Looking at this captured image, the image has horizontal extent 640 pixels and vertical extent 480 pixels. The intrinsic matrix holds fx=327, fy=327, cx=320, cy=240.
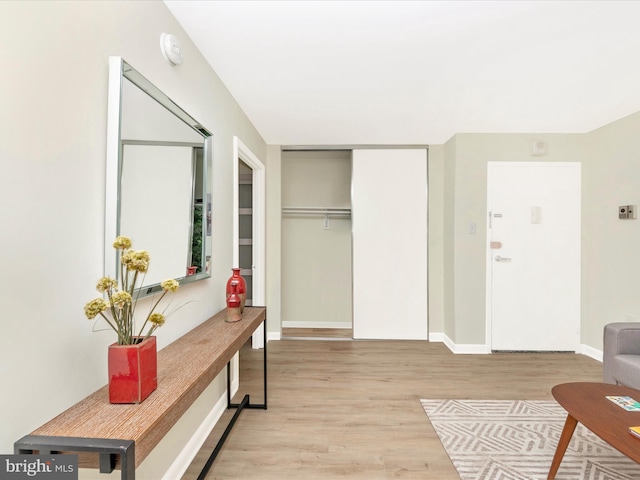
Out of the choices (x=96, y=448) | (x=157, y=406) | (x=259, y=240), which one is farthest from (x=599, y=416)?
(x=259, y=240)

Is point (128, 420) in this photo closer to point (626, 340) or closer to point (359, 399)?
point (359, 399)

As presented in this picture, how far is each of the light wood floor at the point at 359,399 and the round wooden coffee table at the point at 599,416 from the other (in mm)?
690

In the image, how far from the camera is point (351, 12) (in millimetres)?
1696

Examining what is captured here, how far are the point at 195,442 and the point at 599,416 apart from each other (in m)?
2.17

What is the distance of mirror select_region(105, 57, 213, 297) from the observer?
124 centimetres

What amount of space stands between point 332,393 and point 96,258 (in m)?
2.19

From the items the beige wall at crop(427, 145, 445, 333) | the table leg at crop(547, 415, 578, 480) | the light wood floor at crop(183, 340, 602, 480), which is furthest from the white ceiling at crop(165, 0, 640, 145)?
the light wood floor at crop(183, 340, 602, 480)

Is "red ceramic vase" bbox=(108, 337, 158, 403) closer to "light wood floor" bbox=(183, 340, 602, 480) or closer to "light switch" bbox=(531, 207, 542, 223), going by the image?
"light wood floor" bbox=(183, 340, 602, 480)

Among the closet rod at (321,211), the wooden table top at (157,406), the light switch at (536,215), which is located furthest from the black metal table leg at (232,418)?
the light switch at (536,215)

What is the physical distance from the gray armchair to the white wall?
3.10m

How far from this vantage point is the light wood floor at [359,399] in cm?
190

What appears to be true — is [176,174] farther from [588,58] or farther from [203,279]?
[588,58]

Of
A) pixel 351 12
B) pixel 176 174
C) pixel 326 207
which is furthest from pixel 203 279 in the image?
pixel 326 207

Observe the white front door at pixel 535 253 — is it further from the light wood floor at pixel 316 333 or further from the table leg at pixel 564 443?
the table leg at pixel 564 443
